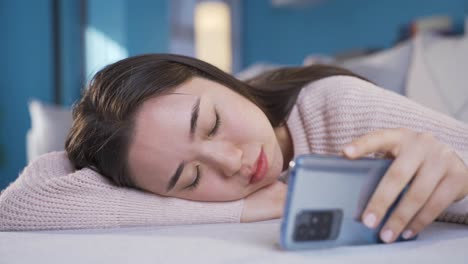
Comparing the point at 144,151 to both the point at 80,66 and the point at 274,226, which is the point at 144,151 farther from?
the point at 80,66

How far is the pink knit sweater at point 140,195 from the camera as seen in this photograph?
0.84 meters

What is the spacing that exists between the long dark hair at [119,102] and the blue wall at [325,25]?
205 centimetres

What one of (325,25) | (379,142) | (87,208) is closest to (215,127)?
(87,208)

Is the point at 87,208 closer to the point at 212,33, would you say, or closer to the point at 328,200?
the point at 328,200

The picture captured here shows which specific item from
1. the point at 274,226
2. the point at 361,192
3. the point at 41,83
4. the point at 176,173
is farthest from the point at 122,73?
the point at 41,83

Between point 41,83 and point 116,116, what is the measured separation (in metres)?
2.50

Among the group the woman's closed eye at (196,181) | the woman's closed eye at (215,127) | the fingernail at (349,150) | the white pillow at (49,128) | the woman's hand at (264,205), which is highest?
the fingernail at (349,150)

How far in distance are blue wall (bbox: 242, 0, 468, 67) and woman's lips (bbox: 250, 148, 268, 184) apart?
6.83 ft

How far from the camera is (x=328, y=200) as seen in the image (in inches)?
21.4

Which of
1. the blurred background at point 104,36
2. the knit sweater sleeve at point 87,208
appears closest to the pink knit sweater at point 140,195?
the knit sweater sleeve at point 87,208

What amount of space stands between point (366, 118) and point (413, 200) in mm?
312

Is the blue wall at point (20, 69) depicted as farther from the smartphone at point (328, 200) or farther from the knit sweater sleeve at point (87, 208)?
the smartphone at point (328, 200)

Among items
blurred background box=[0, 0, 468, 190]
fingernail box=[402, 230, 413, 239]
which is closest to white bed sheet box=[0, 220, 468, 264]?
fingernail box=[402, 230, 413, 239]

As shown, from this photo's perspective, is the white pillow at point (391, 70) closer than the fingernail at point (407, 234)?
No
